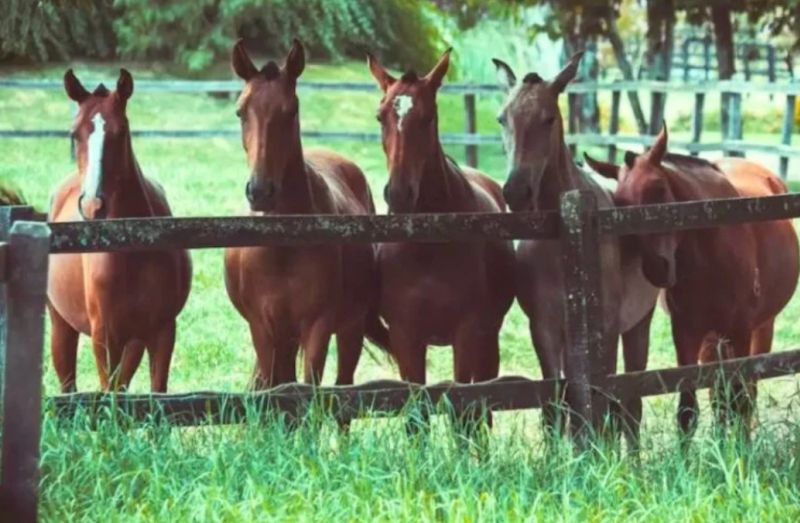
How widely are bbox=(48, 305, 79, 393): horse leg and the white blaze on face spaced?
245 cm

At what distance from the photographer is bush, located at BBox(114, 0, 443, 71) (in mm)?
24984

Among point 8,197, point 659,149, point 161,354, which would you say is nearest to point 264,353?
point 161,354

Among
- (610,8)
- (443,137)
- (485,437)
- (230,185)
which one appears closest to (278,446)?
(485,437)

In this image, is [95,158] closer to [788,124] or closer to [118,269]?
[118,269]

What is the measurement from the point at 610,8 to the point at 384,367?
12524 mm

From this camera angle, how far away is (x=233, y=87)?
20062 mm

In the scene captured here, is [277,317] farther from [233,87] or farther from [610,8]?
[610,8]

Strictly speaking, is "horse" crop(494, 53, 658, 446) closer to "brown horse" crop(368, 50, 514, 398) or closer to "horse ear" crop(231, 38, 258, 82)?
"brown horse" crop(368, 50, 514, 398)

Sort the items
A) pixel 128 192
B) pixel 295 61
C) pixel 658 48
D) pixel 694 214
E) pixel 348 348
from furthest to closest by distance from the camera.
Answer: pixel 658 48, pixel 348 348, pixel 128 192, pixel 295 61, pixel 694 214

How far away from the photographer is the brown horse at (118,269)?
22.4 feet

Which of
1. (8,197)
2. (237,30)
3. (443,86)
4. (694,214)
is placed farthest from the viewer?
(237,30)

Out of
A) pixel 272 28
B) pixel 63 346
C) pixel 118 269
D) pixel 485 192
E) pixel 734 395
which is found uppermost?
pixel 272 28

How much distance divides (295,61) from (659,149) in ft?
6.20

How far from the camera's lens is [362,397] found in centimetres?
618
